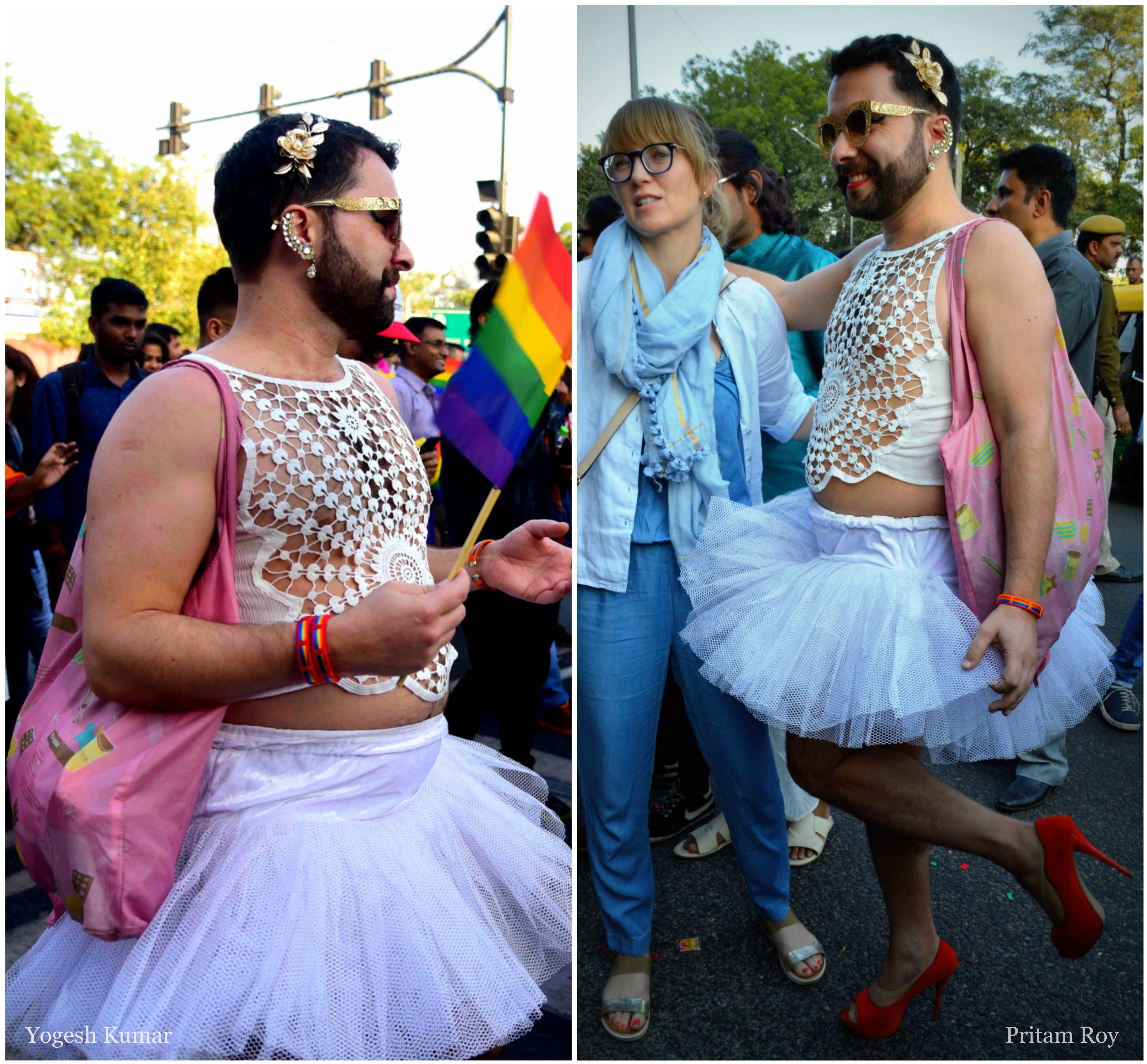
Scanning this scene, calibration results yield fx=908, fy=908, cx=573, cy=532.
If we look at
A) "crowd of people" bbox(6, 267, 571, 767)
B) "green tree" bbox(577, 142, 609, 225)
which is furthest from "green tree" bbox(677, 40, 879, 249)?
"crowd of people" bbox(6, 267, 571, 767)

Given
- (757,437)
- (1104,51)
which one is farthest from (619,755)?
(1104,51)

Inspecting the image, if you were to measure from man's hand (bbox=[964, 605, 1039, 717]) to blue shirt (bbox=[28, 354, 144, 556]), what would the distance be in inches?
166

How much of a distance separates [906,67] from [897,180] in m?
0.27

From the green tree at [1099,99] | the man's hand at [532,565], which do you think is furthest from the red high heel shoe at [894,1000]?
the green tree at [1099,99]

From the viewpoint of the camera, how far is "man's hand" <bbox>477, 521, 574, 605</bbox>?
1917 millimetres

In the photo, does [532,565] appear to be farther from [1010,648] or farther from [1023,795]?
[1023,795]

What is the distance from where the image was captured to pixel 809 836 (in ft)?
11.3

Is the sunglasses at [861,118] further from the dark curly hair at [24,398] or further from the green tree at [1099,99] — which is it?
the dark curly hair at [24,398]

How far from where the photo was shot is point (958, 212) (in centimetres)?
212

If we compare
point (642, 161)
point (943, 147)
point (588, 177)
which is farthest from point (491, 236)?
point (943, 147)

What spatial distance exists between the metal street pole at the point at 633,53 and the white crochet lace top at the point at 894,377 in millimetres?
951

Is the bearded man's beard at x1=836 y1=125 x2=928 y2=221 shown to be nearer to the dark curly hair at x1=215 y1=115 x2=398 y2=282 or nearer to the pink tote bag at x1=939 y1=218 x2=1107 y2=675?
the pink tote bag at x1=939 y1=218 x2=1107 y2=675

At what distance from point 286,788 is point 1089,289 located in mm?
4016

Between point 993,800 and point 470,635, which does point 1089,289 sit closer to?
A: point 993,800
